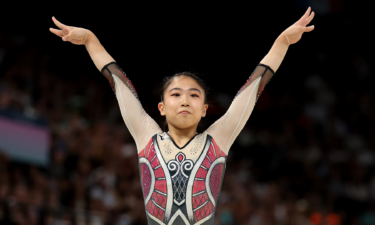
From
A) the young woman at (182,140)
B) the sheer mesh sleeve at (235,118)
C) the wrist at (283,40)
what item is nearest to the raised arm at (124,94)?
the young woman at (182,140)

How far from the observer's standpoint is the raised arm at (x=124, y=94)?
3.61 m

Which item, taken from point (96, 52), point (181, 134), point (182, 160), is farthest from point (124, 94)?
point (182, 160)

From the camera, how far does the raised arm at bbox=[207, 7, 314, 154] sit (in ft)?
11.8

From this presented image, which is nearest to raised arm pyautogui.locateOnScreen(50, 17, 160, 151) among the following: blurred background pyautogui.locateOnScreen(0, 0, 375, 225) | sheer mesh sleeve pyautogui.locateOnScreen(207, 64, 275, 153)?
sheer mesh sleeve pyautogui.locateOnScreen(207, 64, 275, 153)

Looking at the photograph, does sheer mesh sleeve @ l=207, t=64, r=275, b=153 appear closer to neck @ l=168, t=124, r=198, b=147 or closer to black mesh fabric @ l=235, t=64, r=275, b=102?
black mesh fabric @ l=235, t=64, r=275, b=102

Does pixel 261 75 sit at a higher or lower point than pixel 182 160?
higher

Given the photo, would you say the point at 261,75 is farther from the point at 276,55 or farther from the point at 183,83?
the point at 183,83

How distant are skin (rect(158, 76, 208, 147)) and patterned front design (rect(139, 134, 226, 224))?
0.59ft

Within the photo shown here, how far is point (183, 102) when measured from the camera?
11.4 ft

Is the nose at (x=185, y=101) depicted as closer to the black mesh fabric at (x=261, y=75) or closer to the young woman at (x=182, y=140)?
the young woman at (x=182, y=140)

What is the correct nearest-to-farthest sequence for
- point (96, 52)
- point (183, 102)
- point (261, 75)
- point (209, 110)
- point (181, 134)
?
point (183, 102), point (181, 134), point (261, 75), point (96, 52), point (209, 110)

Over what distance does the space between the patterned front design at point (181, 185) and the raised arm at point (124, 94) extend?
16 centimetres

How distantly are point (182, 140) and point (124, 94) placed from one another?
56 centimetres

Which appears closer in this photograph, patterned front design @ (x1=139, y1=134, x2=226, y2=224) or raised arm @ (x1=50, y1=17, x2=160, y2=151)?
patterned front design @ (x1=139, y1=134, x2=226, y2=224)
